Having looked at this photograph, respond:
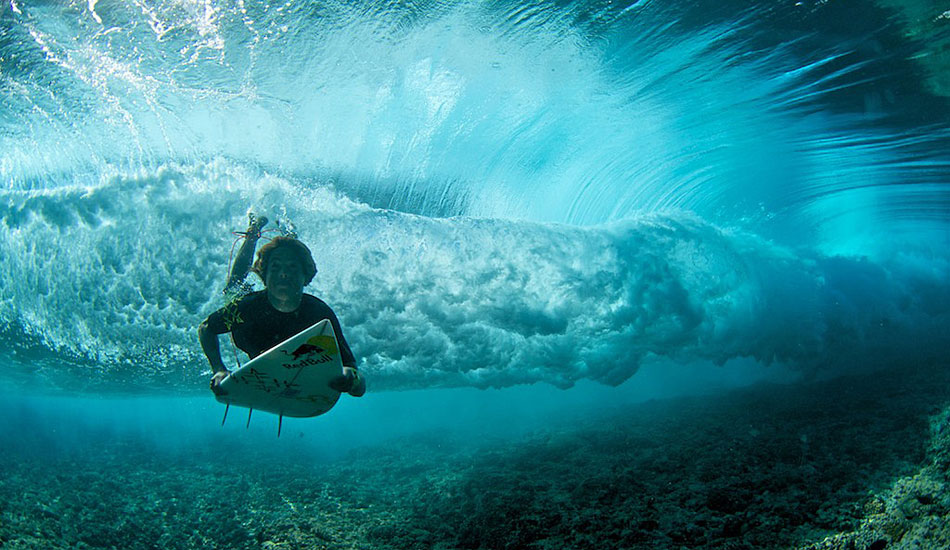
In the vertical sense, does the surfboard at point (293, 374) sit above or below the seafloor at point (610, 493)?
above

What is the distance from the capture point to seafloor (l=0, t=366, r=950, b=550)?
349cm

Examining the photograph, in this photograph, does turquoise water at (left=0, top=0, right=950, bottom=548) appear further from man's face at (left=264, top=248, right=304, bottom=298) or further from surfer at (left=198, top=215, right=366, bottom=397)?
man's face at (left=264, top=248, right=304, bottom=298)

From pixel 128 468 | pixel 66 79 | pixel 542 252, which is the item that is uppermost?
pixel 66 79

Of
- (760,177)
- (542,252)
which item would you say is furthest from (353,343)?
(760,177)

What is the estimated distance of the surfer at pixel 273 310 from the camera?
4.12m

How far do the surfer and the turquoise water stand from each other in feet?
10.2

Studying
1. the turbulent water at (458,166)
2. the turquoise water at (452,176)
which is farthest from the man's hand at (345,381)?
the turbulent water at (458,166)

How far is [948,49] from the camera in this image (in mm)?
8023

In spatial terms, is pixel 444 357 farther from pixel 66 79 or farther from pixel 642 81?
pixel 66 79

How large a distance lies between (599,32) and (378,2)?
13.1ft

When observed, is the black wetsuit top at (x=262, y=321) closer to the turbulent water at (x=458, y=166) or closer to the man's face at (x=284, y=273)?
the man's face at (x=284, y=273)

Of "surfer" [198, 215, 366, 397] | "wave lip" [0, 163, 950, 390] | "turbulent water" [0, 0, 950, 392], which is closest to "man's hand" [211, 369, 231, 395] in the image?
"surfer" [198, 215, 366, 397]

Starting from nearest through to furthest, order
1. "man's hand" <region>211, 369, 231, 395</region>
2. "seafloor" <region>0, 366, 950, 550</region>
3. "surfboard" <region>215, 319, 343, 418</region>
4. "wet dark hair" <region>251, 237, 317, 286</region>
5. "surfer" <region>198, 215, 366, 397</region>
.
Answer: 1. "surfboard" <region>215, 319, 343, 418</region>
2. "seafloor" <region>0, 366, 950, 550</region>
3. "man's hand" <region>211, 369, 231, 395</region>
4. "surfer" <region>198, 215, 366, 397</region>
5. "wet dark hair" <region>251, 237, 317, 286</region>

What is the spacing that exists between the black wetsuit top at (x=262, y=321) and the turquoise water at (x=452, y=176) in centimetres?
303
